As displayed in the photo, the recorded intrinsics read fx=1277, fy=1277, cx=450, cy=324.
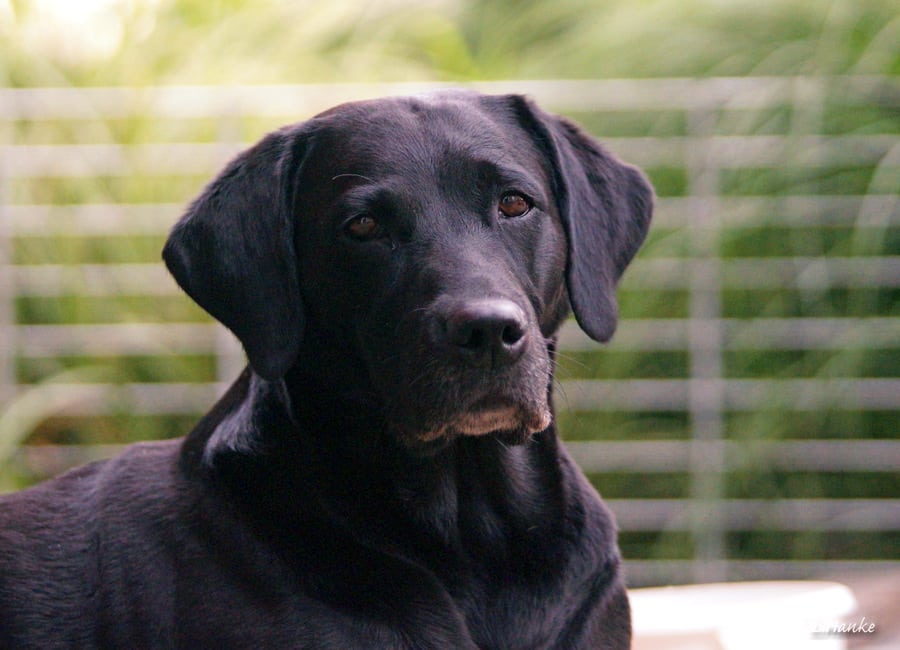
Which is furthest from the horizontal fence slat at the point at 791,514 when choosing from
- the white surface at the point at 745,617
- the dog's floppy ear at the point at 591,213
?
the dog's floppy ear at the point at 591,213

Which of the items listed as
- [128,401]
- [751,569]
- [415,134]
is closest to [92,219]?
[128,401]

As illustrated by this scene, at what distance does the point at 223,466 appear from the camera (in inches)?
99.0

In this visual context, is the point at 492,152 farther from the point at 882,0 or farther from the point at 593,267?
the point at 882,0

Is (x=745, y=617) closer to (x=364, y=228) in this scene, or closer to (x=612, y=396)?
(x=364, y=228)

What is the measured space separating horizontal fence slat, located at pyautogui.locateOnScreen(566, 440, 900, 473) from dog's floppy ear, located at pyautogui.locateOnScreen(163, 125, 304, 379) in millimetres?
3059

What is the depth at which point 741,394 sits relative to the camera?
5.41 m

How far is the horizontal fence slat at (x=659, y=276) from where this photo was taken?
5324mm

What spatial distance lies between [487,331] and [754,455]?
3.31m

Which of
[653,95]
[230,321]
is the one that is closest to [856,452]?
[653,95]

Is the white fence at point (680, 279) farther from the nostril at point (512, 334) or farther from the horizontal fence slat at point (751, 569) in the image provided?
the nostril at point (512, 334)

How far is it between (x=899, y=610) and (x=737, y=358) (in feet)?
7.70

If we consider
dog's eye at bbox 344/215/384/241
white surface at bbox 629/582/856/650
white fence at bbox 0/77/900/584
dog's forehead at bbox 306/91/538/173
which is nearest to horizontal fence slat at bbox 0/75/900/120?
white fence at bbox 0/77/900/584

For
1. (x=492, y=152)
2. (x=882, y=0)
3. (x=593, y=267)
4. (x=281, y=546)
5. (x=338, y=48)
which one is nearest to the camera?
(x=281, y=546)

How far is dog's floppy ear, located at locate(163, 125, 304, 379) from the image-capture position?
254 cm
